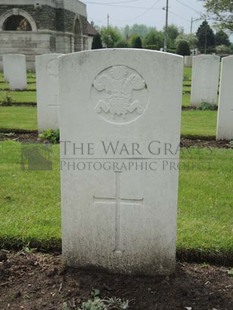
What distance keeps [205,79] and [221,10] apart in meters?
19.9

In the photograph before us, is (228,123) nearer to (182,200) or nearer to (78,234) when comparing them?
(182,200)

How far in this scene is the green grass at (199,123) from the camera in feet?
26.0

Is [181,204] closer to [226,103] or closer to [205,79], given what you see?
Answer: [226,103]

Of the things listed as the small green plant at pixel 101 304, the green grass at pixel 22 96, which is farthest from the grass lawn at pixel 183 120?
the small green plant at pixel 101 304

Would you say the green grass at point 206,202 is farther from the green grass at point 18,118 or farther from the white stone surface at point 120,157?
the green grass at point 18,118

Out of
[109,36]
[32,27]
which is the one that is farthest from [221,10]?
[109,36]

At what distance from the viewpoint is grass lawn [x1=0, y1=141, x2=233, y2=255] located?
11.3ft

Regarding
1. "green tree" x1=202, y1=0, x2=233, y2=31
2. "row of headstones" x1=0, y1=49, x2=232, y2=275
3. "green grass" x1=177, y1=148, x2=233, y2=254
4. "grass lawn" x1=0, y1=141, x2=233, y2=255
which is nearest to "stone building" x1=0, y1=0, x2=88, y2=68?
Result: "green tree" x1=202, y1=0, x2=233, y2=31

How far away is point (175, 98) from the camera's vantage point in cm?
268

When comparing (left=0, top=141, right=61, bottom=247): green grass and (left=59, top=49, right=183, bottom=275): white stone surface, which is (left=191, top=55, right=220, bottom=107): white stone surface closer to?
(left=0, top=141, right=61, bottom=247): green grass

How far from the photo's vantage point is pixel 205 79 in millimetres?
11516

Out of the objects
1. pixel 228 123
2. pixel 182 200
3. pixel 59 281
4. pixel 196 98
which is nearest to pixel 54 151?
pixel 182 200

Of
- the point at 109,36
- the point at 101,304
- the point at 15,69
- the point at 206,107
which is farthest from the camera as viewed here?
the point at 109,36

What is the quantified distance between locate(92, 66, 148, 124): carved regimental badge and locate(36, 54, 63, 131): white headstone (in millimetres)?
5029
